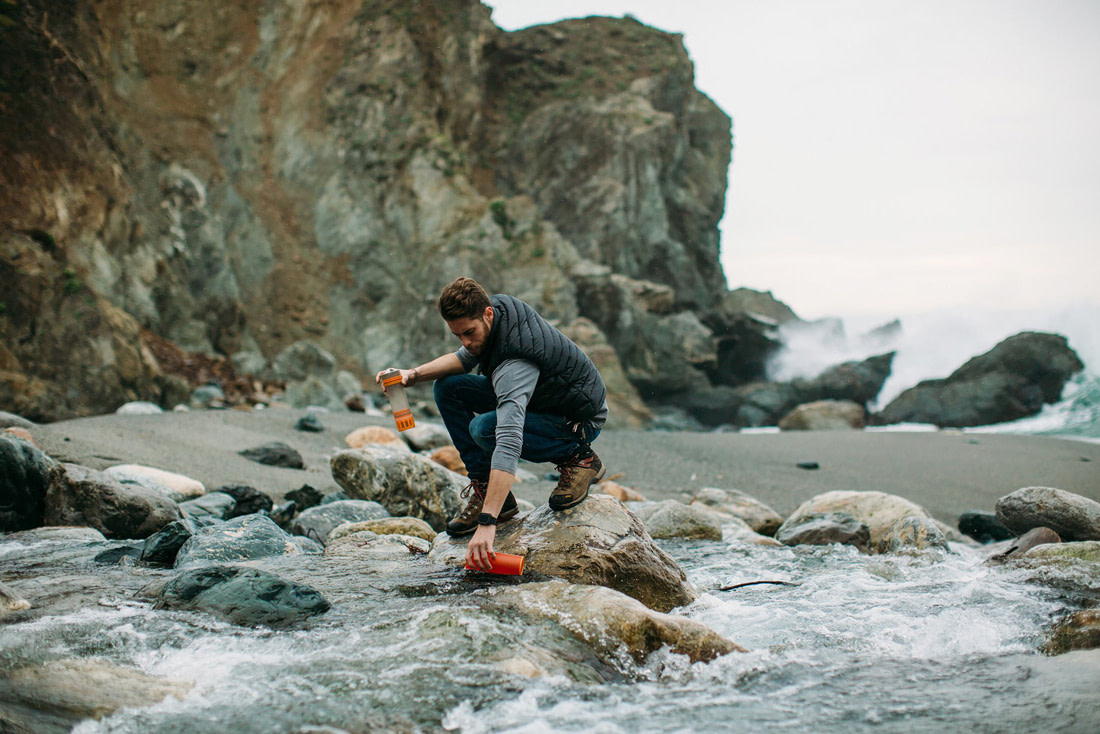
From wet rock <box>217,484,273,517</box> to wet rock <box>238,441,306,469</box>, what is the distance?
1.68 meters

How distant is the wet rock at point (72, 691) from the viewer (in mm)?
2117

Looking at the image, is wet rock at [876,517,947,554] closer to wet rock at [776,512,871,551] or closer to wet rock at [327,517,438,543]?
wet rock at [776,512,871,551]

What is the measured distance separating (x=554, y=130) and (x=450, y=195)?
8503 millimetres

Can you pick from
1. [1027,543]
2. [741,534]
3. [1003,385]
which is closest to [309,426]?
[741,534]

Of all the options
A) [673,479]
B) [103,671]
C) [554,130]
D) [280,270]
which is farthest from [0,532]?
[554,130]

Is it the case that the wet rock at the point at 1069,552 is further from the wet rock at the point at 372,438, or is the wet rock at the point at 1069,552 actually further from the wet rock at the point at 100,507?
the wet rock at the point at 372,438

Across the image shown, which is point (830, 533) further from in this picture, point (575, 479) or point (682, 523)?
point (575, 479)

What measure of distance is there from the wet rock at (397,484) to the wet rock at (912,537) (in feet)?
11.5

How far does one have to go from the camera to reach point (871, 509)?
251 inches

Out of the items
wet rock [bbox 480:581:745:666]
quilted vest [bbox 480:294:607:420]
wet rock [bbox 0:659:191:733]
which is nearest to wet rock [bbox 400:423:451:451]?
quilted vest [bbox 480:294:607:420]

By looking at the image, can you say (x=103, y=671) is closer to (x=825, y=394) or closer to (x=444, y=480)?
(x=444, y=480)

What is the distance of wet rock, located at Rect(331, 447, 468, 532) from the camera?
242 inches

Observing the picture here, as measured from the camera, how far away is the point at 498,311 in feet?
12.1

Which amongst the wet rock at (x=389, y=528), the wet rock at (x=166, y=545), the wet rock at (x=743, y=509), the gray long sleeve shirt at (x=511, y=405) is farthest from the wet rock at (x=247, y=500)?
the wet rock at (x=743, y=509)
